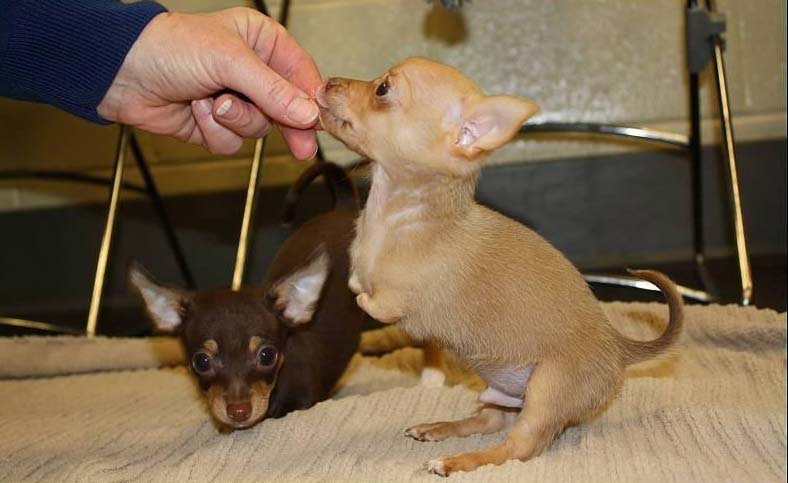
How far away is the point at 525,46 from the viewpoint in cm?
410

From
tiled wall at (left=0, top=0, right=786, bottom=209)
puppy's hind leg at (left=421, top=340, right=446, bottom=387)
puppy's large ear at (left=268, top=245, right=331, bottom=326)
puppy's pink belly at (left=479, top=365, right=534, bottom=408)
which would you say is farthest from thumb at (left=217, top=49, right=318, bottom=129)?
tiled wall at (left=0, top=0, right=786, bottom=209)

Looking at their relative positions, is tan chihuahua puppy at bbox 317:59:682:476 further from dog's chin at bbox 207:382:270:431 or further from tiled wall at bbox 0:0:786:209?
tiled wall at bbox 0:0:786:209

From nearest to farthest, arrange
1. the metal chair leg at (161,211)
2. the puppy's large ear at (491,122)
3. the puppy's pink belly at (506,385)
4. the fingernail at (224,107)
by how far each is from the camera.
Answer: the puppy's large ear at (491,122) → the puppy's pink belly at (506,385) → the fingernail at (224,107) → the metal chair leg at (161,211)

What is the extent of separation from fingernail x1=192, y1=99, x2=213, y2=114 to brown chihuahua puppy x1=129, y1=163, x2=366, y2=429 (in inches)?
15.4

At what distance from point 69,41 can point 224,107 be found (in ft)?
1.14

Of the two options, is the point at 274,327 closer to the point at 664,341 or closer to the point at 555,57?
the point at 664,341

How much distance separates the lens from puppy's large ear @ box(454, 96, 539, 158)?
5.82 feet

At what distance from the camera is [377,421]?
2199mm

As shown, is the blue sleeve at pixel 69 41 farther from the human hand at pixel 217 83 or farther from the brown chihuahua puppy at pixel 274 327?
the brown chihuahua puppy at pixel 274 327

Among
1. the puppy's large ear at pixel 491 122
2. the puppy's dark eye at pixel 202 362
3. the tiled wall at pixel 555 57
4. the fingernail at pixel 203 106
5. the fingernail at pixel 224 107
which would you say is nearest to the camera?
the puppy's large ear at pixel 491 122

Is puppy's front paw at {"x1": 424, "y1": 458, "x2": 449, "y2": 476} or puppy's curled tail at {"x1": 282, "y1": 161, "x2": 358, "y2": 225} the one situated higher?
puppy's curled tail at {"x1": 282, "y1": 161, "x2": 358, "y2": 225}

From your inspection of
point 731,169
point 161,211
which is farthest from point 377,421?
point 161,211

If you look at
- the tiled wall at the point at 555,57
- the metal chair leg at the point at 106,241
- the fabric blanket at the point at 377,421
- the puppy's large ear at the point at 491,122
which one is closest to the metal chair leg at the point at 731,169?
the fabric blanket at the point at 377,421

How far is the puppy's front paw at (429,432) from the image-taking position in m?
2.06
